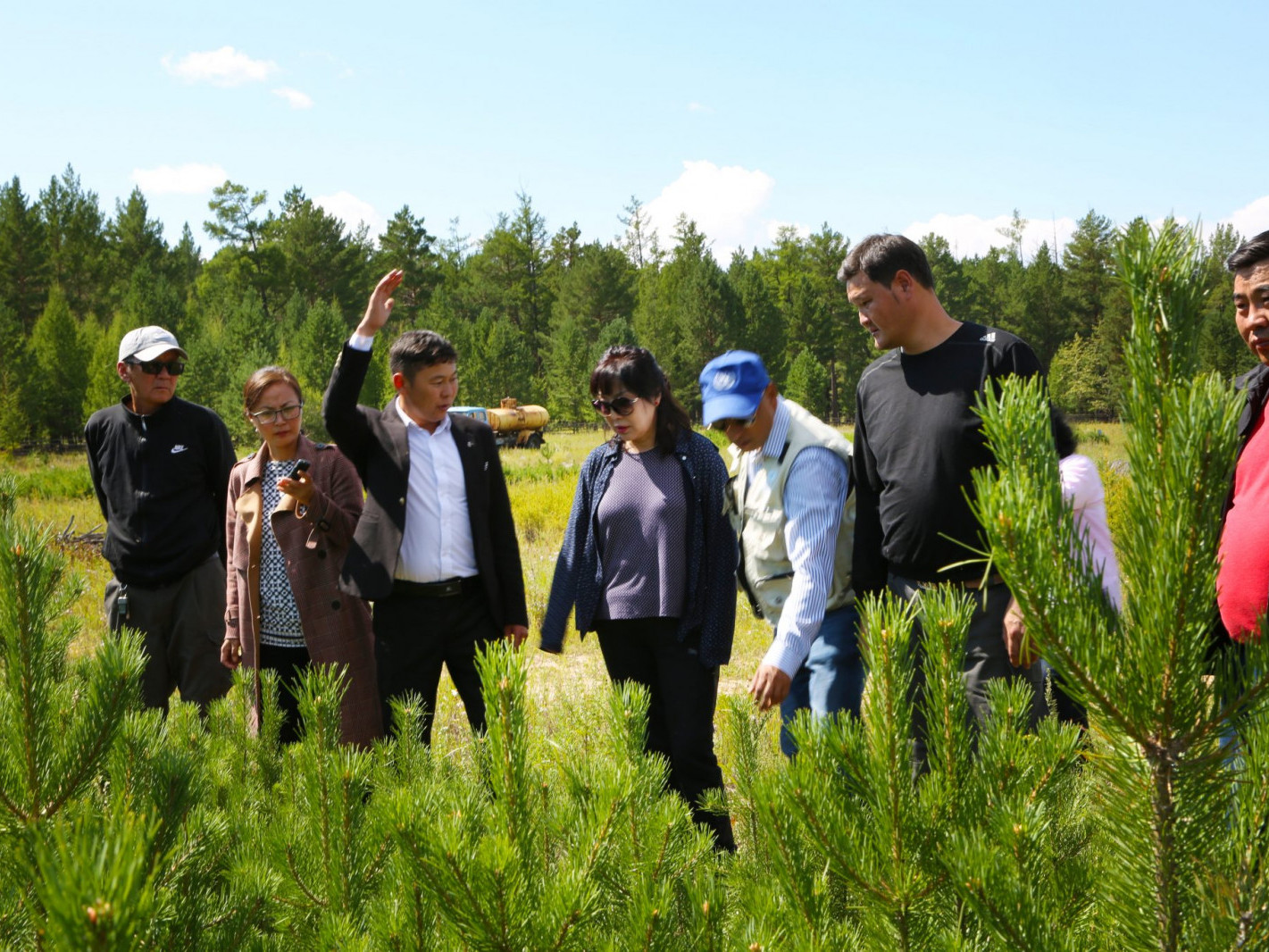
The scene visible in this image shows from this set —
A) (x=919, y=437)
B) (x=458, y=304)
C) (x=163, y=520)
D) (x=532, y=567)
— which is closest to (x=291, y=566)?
(x=163, y=520)

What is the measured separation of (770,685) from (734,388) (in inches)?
32.9

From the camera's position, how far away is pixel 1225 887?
0.82 m

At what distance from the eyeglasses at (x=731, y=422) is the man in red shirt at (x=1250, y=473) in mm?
1201

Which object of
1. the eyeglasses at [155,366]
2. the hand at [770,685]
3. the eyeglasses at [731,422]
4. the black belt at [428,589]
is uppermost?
the eyeglasses at [155,366]

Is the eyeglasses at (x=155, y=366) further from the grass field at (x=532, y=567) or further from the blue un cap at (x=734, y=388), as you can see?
the blue un cap at (x=734, y=388)

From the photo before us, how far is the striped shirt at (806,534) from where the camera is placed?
8.02 feet

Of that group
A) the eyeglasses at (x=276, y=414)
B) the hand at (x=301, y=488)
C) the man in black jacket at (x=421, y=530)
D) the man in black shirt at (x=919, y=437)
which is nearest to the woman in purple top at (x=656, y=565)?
the man in black jacket at (x=421, y=530)

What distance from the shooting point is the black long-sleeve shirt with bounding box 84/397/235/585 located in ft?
12.7

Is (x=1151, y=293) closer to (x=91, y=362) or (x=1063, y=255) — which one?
(x=91, y=362)

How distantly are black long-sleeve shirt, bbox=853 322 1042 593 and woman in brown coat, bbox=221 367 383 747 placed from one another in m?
2.00

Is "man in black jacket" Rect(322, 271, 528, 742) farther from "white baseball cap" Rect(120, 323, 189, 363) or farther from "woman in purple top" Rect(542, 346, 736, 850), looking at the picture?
"white baseball cap" Rect(120, 323, 189, 363)

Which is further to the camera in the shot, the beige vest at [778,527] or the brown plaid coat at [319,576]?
the brown plaid coat at [319,576]

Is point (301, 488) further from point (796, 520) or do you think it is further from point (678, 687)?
point (796, 520)

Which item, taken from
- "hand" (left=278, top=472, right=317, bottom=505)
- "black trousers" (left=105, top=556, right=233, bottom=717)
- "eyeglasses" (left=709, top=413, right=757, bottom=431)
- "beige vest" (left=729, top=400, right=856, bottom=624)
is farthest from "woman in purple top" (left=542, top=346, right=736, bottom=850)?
"black trousers" (left=105, top=556, right=233, bottom=717)
